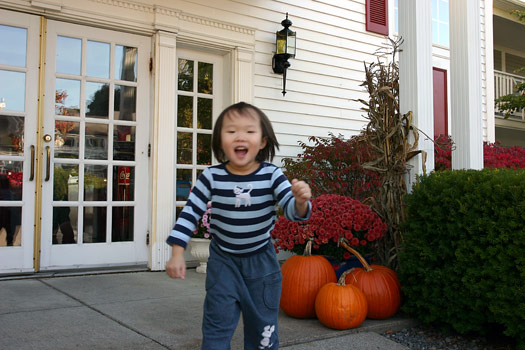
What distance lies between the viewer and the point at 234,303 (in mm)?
1905

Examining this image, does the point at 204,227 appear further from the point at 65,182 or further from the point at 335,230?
the point at 335,230

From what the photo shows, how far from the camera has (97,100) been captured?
15.0ft

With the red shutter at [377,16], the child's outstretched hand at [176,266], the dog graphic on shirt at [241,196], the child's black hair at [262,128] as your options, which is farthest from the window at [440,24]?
the child's outstretched hand at [176,266]

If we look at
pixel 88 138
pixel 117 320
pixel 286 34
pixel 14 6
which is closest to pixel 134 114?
pixel 88 138

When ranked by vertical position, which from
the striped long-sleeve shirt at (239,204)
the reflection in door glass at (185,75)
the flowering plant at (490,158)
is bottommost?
the striped long-sleeve shirt at (239,204)

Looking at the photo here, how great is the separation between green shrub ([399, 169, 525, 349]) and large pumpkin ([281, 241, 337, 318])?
551mm

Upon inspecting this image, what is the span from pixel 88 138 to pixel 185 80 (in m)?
1.27

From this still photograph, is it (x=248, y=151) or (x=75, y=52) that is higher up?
(x=75, y=52)

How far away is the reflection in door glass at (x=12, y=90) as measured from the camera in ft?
13.6

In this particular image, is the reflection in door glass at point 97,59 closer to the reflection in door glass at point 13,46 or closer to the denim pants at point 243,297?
the reflection in door glass at point 13,46

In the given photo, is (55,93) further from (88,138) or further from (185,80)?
(185,80)

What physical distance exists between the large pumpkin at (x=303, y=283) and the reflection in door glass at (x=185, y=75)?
2.69 metres

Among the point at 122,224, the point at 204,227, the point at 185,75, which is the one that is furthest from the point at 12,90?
the point at 204,227

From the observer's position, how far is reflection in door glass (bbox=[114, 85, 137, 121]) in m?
4.68
